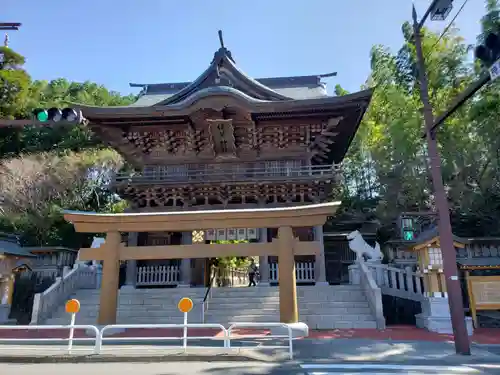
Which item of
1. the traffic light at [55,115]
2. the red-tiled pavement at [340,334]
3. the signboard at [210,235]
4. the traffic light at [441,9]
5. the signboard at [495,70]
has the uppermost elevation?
the traffic light at [441,9]

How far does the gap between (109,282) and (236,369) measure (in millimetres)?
5024

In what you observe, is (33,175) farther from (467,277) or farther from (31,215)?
(467,277)

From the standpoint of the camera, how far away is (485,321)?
11.6 m

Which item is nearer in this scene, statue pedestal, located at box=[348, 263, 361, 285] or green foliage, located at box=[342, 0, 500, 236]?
A: statue pedestal, located at box=[348, 263, 361, 285]

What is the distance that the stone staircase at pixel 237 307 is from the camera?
11734 mm

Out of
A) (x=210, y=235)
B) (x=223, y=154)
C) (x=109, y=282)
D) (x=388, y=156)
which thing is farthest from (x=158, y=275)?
(x=388, y=156)

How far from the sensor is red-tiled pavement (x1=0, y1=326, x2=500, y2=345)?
380 inches

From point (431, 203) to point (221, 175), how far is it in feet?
40.5

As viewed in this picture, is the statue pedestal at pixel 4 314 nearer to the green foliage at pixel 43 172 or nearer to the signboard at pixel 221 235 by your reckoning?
the green foliage at pixel 43 172

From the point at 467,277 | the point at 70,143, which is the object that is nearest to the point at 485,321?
the point at 467,277

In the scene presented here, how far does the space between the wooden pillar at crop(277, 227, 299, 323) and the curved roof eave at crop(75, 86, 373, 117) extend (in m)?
7.13

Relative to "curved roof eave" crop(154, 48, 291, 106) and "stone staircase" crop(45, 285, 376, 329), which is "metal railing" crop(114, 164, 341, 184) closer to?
"curved roof eave" crop(154, 48, 291, 106)

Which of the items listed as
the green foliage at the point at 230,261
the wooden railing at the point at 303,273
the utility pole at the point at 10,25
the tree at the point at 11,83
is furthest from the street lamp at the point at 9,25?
the tree at the point at 11,83

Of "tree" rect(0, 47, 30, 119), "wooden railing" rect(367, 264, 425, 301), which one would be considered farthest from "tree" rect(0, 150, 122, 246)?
"wooden railing" rect(367, 264, 425, 301)
